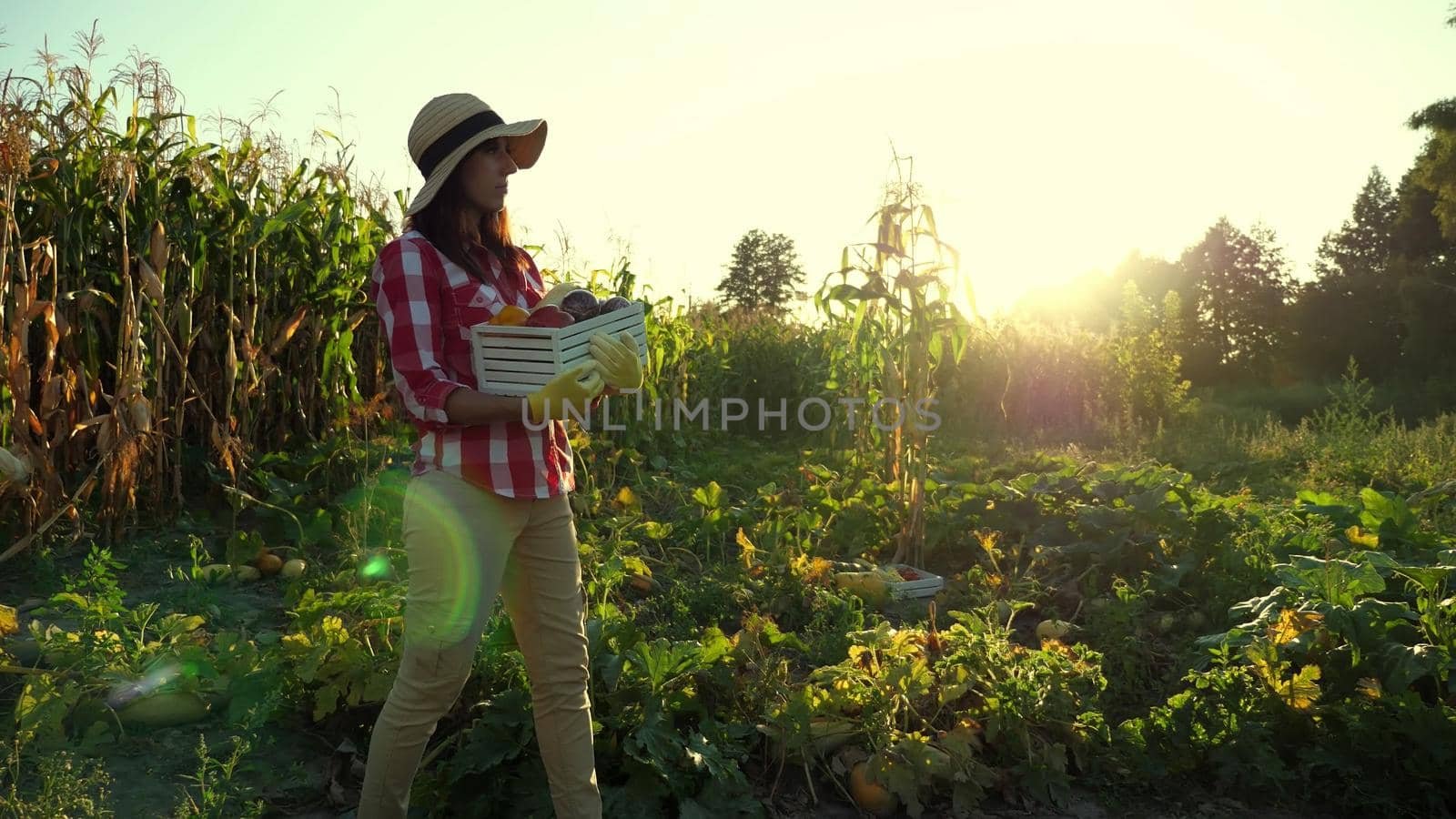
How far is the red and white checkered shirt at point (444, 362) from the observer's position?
6.31 ft

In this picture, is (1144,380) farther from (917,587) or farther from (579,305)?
(579,305)

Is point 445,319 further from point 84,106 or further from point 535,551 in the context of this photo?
point 84,106

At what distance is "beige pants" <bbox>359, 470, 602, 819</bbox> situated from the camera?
1959 mm

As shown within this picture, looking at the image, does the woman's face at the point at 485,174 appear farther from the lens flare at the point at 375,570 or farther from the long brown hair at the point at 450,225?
the lens flare at the point at 375,570

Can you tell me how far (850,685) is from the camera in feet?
9.36

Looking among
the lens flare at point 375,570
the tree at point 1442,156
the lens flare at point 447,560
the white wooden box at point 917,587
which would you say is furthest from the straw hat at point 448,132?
the tree at point 1442,156

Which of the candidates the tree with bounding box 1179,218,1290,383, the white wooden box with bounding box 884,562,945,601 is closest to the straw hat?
the white wooden box with bounding box 884,562,945,601

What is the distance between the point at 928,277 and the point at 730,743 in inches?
111

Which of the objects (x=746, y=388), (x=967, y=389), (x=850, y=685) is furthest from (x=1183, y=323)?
(x=850, y=685)

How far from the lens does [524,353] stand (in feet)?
6.36

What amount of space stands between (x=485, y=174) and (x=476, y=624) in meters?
0.97

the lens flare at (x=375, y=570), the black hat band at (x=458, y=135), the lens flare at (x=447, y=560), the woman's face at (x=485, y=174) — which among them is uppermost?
the black hat band at (x=458, y=135)

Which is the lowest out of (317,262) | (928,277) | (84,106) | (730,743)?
(730,743)

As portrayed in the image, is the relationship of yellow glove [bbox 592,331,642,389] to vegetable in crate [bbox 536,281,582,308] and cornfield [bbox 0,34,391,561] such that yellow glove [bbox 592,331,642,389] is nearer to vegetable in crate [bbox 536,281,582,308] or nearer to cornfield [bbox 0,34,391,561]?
vegetable in crate [bbox 536,281,582,308]
